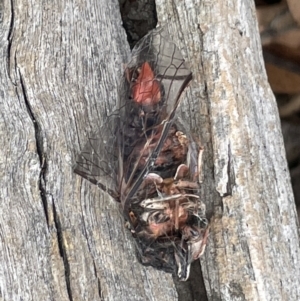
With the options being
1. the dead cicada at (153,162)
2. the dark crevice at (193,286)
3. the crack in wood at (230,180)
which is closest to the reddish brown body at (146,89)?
the dead cicada at (153,162)

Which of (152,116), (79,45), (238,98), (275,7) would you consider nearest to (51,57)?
(79,45)

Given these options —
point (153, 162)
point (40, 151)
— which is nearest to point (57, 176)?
point (40, 151)

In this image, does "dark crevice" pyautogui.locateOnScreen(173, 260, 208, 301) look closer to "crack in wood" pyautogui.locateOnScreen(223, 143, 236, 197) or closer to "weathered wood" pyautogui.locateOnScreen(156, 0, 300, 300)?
Result: "weathered wood" pyautogui.locateOnScreen(156, 0, 300, 300)

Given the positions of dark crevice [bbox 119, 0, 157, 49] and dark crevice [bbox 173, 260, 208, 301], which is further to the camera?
dark crevice [bbox 119, 0, 157, 49]

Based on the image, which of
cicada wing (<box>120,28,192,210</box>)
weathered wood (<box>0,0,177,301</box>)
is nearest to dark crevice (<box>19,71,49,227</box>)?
weathered wood (<box>0,0,177,301</box>)

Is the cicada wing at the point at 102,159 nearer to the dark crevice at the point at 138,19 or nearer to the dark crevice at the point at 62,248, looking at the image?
the dark crevice at the point at 62,248

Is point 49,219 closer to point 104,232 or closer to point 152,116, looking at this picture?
point 104,232

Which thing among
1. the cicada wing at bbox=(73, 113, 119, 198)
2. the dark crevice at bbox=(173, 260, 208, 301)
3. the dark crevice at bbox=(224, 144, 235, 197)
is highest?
the cicada wing at bbox=(73, 113, 119, 198)
